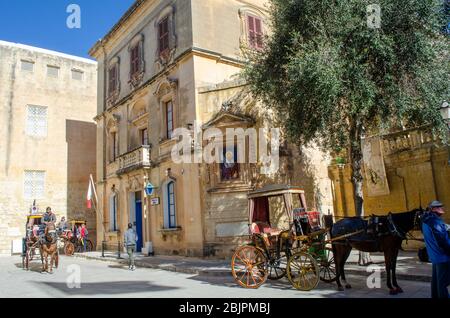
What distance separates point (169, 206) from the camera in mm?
18500

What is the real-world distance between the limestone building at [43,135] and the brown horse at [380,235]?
22914 mm

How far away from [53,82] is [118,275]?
70.4ft

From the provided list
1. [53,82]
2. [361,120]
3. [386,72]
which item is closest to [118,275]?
[361,120]

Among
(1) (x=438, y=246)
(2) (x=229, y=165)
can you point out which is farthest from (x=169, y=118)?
(1) (x=438, y=246)

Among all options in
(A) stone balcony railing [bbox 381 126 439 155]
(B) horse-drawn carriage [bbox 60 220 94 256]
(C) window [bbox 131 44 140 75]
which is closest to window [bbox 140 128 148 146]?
(C) window [bbox 131 44 140 75]

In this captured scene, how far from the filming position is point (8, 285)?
10766 mm

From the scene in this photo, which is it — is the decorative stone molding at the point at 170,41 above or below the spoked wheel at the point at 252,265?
above

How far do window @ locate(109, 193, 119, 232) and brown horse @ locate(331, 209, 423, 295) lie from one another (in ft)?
55.2

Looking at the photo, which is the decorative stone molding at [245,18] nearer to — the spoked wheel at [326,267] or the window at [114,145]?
the window at [114,145]

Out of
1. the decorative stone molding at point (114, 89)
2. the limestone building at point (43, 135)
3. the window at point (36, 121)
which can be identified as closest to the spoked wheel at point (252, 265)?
the decorative stone molding at point (114, 89)

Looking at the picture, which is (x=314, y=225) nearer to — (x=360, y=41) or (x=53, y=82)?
(x=360, y=41)

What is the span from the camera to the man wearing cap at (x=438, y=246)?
6234 mm

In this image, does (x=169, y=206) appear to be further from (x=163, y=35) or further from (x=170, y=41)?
(x=163, y=35)

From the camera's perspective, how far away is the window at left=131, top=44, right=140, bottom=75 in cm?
2209
